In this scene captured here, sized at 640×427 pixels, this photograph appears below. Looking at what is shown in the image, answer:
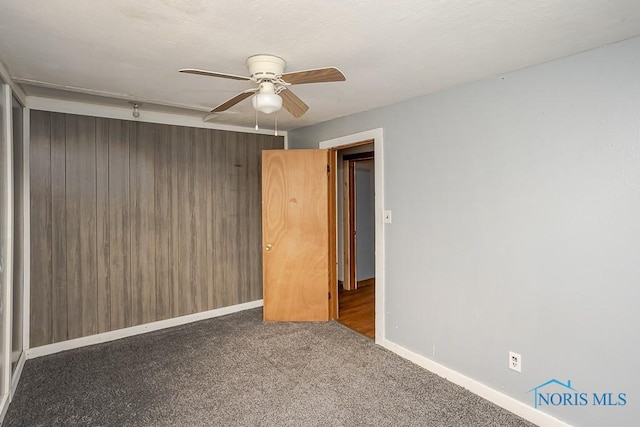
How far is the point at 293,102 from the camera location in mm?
2219

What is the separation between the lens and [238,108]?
10.6ft

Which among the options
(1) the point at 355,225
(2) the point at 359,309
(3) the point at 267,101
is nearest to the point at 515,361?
(2) the point at 359,309

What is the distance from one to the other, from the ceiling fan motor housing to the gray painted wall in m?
1.38

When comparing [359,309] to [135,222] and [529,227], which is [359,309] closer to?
[529,227]

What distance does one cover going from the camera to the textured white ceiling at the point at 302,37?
146 centimetres

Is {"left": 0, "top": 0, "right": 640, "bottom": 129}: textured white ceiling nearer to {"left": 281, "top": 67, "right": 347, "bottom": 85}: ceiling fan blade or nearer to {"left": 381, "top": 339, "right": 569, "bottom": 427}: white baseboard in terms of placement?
{"left": 281, "top": 67, "right": 347, "bottom": 85}: ceiling fan blade

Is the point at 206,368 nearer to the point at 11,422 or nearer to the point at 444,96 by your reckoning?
the point at 11,422

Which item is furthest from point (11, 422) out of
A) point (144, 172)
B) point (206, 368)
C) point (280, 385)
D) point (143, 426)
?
point (144, 172)

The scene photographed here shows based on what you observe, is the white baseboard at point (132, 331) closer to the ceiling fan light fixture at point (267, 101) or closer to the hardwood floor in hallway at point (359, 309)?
the hardwood floor in hallway at point (359, 309)

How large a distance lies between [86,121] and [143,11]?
214 cm

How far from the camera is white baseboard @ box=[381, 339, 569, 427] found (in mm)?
2053

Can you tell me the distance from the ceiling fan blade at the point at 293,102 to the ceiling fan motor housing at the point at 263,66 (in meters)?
0.16

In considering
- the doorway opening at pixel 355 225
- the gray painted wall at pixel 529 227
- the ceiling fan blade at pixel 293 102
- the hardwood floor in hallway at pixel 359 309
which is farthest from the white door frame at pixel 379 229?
the doorway opening at pixel 355 225

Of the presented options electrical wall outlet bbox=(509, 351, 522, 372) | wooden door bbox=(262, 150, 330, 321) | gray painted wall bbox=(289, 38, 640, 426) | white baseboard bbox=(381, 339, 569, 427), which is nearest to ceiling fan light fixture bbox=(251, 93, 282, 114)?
gray painted wall bbox=(289, 38, 640, 426)
